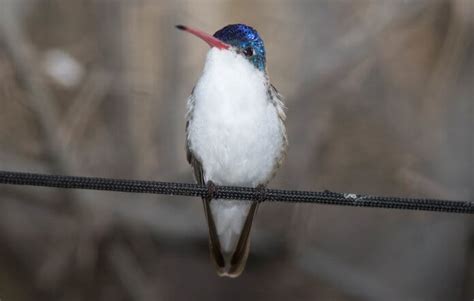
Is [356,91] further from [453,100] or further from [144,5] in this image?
[144,5]

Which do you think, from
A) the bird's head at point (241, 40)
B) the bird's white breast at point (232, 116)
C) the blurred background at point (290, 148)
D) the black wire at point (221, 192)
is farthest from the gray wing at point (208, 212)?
the blurred background at point (290, 148)

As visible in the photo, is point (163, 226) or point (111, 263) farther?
point (111, 263)

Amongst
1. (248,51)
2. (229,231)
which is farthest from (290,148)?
(248,51)

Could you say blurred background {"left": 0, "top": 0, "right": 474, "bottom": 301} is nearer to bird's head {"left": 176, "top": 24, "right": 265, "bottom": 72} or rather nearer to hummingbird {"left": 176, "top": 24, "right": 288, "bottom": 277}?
hummingbird {"left": 176, "top": 24, "right": 288, "bottom": 277}

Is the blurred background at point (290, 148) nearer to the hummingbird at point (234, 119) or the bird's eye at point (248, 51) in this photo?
the hummingbird at point (234, 119)

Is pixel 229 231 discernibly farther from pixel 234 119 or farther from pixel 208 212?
pixel 234 119

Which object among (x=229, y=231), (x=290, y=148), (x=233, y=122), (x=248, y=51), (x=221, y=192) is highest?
(x=290, y=148)

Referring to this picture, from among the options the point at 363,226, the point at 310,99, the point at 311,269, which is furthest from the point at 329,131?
the point at 311,269
